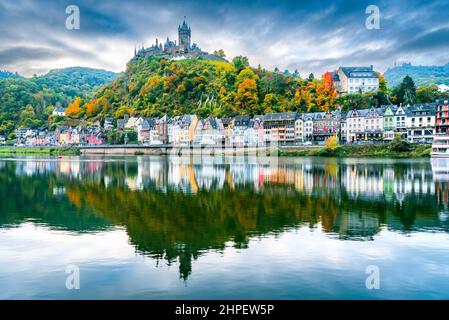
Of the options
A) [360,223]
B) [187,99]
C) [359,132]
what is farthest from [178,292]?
[187,99]

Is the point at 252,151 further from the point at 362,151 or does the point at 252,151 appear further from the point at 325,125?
the point at 362,151

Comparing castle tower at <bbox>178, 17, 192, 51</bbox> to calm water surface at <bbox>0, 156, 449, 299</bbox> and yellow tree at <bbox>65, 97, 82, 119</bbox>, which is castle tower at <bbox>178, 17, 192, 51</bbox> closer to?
yellow tree at <bbox>65, 97, 82, 119</bbox>

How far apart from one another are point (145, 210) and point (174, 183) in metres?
11.1

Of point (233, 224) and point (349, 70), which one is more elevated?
point (349, 70)

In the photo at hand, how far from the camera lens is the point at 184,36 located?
173 m

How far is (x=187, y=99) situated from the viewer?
397ft

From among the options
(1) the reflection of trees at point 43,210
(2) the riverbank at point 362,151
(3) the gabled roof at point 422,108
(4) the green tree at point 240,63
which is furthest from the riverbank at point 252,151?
(1) the reflection of trees at point 43,210

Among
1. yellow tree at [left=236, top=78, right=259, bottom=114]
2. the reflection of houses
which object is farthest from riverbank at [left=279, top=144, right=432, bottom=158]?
yellow tree at [left=236, top=78, right=259, bottom=114]

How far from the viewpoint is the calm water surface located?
10906 millimetres

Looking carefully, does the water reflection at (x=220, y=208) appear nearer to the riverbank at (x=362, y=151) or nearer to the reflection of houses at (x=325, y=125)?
the riverbank at (x=362, y=151)

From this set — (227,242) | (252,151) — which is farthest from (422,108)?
(227,242)

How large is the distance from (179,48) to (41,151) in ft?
263

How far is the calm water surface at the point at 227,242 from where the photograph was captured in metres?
10.9
